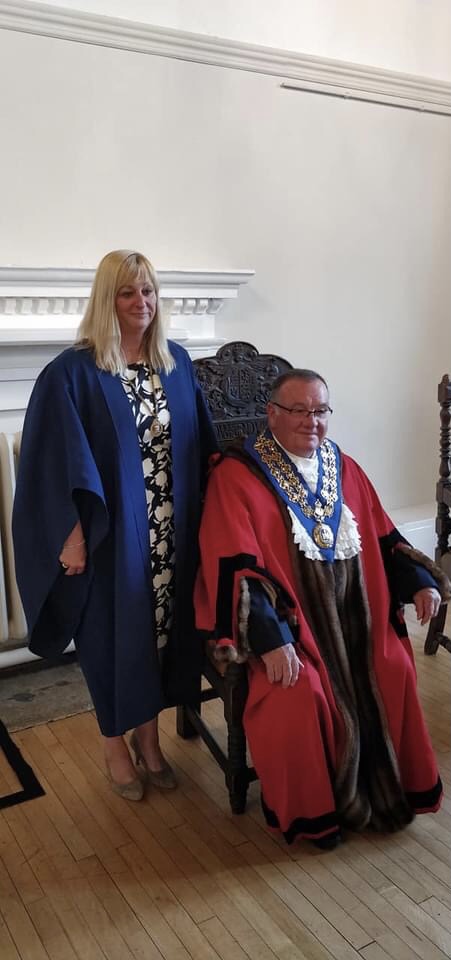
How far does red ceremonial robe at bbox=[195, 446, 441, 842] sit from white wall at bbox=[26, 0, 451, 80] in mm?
1728

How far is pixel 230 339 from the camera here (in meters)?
3.22

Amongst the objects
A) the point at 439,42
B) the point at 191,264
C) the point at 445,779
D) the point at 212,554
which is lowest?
the point at 445,779

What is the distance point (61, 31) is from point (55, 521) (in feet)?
5.58

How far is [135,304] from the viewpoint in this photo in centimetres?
198

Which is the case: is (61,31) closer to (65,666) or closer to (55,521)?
(55,521)

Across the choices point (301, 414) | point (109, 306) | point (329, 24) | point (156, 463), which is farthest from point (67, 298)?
point (329, 24)

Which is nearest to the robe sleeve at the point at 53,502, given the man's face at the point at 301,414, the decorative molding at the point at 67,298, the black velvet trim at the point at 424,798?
the man's face at the point at 301,414

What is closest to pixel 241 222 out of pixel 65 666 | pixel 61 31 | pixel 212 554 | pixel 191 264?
pixel 191 264

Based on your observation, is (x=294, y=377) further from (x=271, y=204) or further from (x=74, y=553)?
(x=271, y=204)

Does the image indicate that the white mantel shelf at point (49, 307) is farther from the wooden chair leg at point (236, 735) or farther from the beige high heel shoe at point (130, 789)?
the beige high heel shoe at point (130, 789)

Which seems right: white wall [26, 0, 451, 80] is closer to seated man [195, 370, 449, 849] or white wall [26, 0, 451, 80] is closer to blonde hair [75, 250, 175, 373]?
blonde hair [75, 250, 175, 373]

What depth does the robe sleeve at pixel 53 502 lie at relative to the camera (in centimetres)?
194

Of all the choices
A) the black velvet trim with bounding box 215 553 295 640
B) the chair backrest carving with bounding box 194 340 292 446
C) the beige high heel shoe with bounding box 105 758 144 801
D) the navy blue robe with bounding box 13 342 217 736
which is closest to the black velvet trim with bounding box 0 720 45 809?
the beige high heel shoe with bounding box 105 758 144 801

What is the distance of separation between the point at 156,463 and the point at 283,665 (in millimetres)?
600
